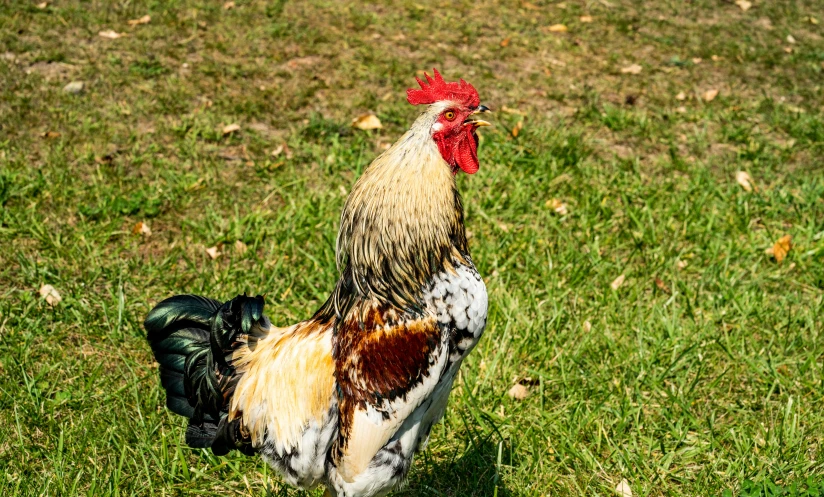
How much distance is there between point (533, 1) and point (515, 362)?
5.70 meters

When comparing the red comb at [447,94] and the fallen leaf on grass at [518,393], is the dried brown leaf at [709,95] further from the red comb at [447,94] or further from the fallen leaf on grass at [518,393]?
the red comb at [447,94]

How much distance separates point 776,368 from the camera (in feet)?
12.5

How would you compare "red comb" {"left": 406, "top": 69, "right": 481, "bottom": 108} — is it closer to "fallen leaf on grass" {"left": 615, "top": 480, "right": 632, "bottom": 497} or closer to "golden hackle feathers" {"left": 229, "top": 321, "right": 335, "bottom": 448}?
"golden hackle feathers" {"left": 229, "top": 321, "right": 335, "bottom": 448}

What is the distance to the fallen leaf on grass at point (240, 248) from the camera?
4461 mm

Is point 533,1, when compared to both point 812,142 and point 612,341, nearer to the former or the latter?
point 812,142

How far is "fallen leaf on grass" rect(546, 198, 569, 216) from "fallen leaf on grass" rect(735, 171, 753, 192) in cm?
148

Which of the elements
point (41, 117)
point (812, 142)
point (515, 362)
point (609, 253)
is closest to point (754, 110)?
point (812, 142)

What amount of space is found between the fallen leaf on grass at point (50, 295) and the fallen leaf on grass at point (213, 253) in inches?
35.2

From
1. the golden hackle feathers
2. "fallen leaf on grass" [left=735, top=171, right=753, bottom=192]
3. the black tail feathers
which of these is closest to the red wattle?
the golden hackle feathers

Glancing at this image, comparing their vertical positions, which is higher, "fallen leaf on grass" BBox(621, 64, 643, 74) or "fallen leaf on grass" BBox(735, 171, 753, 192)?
"fallen leaf on grass" BBox(621, 64, 643, 74)

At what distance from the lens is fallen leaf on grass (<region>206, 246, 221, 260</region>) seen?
441 centimetres

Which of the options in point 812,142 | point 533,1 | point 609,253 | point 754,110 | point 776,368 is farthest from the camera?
point 533,1

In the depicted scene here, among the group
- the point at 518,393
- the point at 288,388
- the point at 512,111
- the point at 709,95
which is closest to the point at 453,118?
the point at 288,388

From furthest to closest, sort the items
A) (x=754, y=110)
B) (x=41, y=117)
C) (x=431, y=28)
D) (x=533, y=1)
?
(x=533, y=1)
(x=431, y=28)
(x=754, y=110)
(x=41, y=117)
